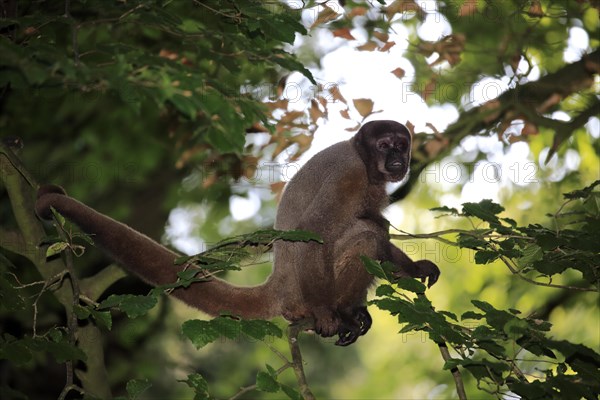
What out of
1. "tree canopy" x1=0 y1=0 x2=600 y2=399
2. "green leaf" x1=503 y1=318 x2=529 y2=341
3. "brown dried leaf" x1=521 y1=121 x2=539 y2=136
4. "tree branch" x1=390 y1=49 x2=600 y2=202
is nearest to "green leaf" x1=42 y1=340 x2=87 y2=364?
"tree canopy" x1=0 y1=0 x2=600 y2=399

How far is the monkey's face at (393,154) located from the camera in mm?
7676

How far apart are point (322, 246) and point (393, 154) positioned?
69.3 inches

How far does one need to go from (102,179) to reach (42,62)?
7.20m

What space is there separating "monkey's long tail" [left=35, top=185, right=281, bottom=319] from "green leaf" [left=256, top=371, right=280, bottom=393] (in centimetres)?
152

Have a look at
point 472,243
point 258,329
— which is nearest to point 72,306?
point 258,329

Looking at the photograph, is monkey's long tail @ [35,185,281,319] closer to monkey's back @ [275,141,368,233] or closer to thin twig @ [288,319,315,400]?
thin twig @ [288,319,315,400]

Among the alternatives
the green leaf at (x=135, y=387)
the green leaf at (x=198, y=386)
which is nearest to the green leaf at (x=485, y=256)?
the green leaf at (x=198, y=386)

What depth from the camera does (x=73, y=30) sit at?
4031mm

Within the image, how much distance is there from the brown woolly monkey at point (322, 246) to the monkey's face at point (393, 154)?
0.01 m

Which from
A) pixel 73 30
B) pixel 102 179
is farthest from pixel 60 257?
pixel 102 179

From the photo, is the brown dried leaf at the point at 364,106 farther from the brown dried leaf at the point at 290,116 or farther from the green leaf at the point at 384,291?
the green leaf at the point at 384,291

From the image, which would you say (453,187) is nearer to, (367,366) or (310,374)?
(310,374)

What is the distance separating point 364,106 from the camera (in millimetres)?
7742

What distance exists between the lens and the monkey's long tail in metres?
5.78
